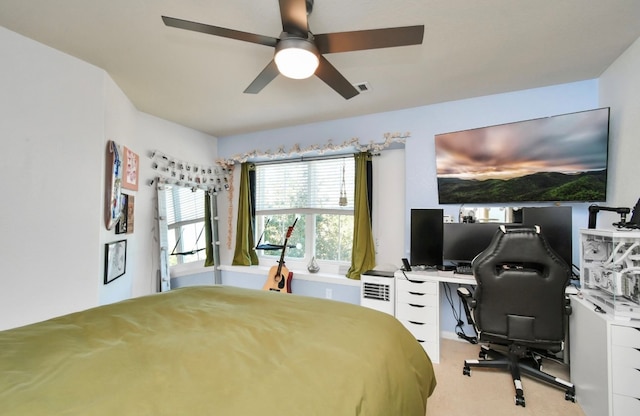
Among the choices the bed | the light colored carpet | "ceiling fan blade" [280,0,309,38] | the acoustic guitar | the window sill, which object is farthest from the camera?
the acoustic guitar

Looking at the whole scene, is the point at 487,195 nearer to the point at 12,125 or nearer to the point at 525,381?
the point at 525,381

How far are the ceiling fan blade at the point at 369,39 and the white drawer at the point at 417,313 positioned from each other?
2082 millimetres

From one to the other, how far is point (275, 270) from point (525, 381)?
2679 mm

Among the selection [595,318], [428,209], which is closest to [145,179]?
[428,209]

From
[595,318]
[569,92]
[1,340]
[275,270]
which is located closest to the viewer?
[1,340]

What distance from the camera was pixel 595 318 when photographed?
5.45 ft

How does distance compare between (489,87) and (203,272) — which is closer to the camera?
(489,87)

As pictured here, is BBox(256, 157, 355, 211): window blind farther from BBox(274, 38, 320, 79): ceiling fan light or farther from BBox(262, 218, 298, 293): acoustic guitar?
BBox(274, 38, 320, 79): ceiling fan light

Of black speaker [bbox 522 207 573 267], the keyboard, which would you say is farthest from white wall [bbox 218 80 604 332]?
the keyboard

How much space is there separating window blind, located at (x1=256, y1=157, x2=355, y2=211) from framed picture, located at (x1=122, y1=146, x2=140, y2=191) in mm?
1533

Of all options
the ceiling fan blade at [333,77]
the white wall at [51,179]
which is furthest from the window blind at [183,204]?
the ceiling fan blade at [333,77]

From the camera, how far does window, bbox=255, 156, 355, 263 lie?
3.58 meters

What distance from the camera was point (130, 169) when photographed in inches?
115

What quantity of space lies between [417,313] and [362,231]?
3.44ft
